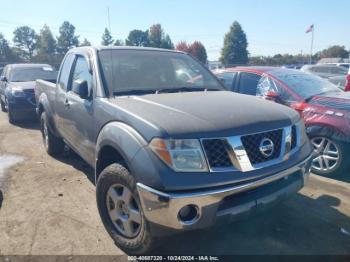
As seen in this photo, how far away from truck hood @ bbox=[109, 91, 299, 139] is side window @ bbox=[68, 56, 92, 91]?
674mm

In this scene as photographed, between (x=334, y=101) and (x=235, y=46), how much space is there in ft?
192

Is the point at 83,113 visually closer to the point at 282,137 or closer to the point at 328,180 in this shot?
the point at 282,137

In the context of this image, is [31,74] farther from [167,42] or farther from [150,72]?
[167,42]

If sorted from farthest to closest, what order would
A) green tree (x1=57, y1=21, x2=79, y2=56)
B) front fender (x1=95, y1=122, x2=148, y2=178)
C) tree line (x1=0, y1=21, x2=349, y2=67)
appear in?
1. green tree (x1=57, y1=21, x2=79, y2=56)
2. tree line (x1=0, y1=21, x2=349, y2=67)
3. front fender (x1=95, y1=122, x2=148, y2=178)

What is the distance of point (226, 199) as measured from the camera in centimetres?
241

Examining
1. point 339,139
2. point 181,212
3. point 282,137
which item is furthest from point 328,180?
point 181,212

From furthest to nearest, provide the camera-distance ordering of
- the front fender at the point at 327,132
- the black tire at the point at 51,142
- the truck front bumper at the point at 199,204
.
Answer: the black tire at the point at 51,142 < the front fender at the point at 327,132 < the truck front bumper at the point at 199,204

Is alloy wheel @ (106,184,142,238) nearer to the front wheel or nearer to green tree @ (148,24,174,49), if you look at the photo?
the front wheel

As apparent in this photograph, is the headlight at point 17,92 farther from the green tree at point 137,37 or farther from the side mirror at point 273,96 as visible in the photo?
the green tree at point 137,37

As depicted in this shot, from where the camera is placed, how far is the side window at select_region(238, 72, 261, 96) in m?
5.73

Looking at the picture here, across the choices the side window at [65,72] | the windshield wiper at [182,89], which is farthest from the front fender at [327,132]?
the side window at [65,72]

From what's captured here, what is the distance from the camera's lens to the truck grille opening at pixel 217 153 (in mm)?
2402

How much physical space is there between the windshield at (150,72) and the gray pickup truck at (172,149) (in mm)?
15

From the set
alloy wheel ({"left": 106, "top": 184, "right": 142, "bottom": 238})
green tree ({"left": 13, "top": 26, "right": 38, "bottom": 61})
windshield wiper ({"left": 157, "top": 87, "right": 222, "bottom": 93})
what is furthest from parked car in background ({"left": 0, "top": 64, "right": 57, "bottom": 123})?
green tree ({"left": 13, "top": 26, "right": 38, "bottom": 61})
